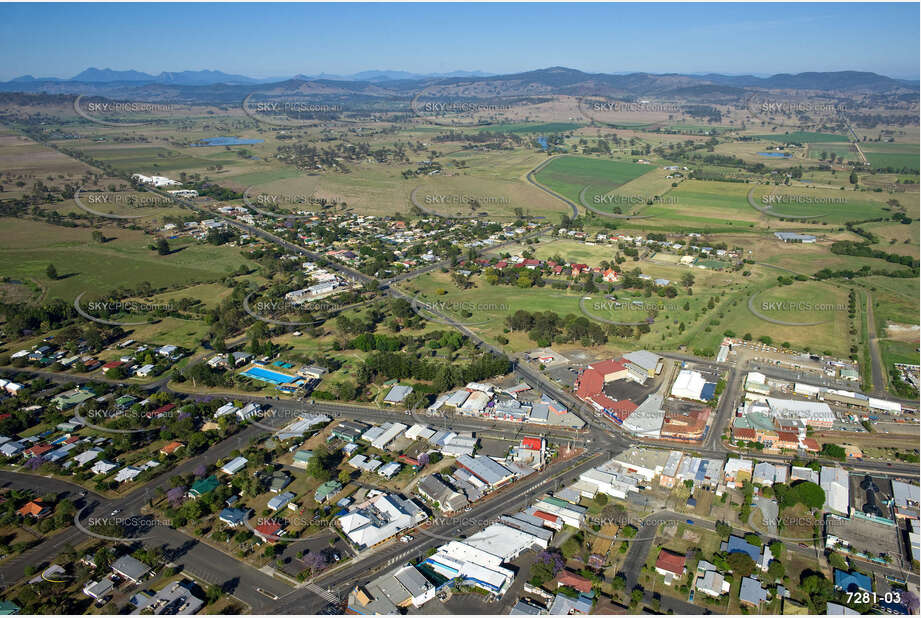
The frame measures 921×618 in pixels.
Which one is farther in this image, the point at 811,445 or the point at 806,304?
the point at 806,304

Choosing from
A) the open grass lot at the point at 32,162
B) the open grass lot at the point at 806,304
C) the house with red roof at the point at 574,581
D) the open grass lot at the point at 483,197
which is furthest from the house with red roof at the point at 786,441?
the open grass lot at the point at 32,162

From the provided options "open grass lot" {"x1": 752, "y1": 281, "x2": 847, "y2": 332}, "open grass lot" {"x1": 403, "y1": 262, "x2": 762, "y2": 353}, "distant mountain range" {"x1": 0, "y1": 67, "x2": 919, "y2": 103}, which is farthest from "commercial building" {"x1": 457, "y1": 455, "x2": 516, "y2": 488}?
"distant mountain range" {"x1": 0, "y1": 67, "x2": 919, "y2": 103}

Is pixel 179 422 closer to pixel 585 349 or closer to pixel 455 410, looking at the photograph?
pixel 455 410

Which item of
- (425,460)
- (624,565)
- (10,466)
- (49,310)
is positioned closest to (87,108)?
(49,310)

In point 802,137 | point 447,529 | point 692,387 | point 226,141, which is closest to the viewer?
point 447,529

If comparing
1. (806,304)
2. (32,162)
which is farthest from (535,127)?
(806,304)

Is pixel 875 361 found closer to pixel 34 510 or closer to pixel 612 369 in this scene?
pixel 612 369

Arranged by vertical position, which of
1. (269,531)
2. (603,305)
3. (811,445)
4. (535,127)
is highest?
(535,127)

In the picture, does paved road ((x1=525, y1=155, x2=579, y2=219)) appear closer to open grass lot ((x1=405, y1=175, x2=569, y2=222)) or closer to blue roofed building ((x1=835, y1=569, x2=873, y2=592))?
open grass lot ((x1=405, y1=175, x2=569, y2=222))
